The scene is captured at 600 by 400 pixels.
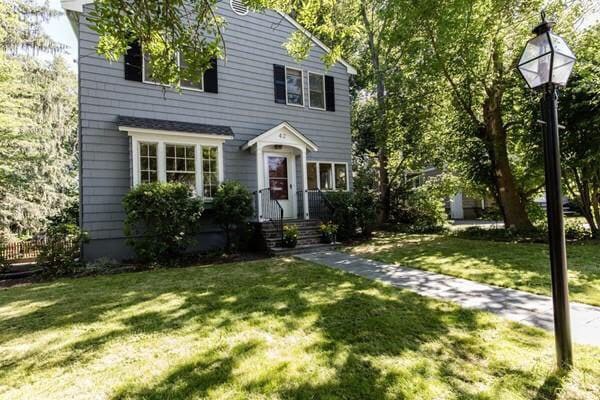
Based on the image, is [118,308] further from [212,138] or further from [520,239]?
[520,239]

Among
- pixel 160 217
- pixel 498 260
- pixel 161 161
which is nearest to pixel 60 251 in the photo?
pixel 160 217

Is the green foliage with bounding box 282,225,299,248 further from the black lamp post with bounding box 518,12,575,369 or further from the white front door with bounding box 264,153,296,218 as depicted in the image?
the black lamp post with bounding box 518,12,575,369

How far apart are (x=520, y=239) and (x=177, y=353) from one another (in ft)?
31.5

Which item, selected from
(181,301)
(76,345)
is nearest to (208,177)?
(181,301)

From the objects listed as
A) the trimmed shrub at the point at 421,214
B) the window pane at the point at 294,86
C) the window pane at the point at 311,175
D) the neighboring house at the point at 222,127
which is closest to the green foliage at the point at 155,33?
the neighboring house at the point at 222,127

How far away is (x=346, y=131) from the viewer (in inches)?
470

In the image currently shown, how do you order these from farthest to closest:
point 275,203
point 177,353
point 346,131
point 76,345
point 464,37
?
point 346,131
point 275,203
point 464,37
point 76,345
point 177,353

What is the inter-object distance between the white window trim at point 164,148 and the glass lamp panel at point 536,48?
7.67 metres

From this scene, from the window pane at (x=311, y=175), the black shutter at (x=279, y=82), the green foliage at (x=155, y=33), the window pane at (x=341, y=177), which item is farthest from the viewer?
the window pane at (x=341, y=177)

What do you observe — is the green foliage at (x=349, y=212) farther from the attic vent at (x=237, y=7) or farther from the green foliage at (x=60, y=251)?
the green foliage at (x=60, y=251)

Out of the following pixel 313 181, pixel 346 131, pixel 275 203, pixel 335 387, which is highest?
pixel 346 131

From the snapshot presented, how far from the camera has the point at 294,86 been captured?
11.0m

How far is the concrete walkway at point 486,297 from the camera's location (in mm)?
3287

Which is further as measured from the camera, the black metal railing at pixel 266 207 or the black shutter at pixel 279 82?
the black shutter at pixel 279 82
